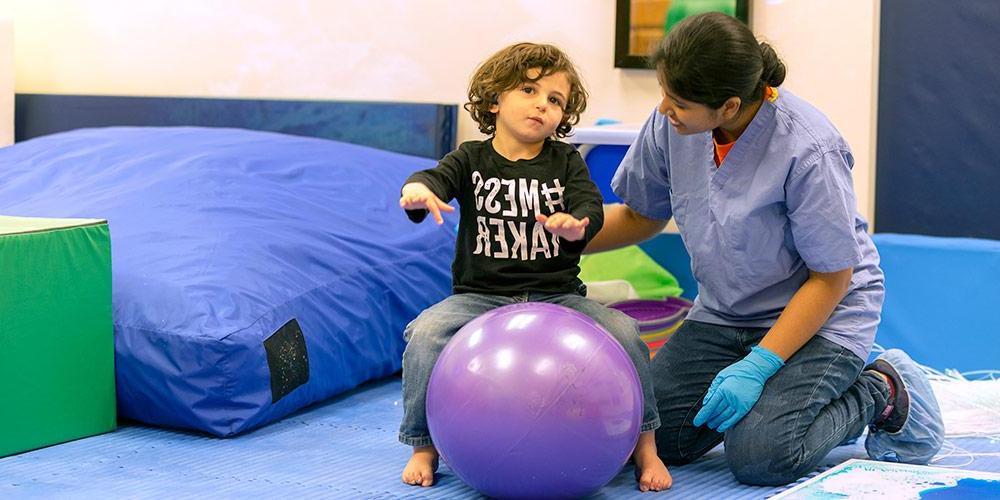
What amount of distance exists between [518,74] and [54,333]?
1005mm

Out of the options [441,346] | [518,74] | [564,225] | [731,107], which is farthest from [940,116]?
[441,346]

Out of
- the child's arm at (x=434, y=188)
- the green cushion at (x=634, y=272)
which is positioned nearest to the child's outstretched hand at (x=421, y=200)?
the child's arm at (x=434, y=188)

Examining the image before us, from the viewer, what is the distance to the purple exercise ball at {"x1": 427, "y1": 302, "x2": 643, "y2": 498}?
1.81 m

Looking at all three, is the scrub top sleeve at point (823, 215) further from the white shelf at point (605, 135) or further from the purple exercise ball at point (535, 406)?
the white shelf at point (605, 135)

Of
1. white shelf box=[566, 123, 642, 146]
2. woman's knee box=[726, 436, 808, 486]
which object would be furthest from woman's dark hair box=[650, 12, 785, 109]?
white shelf box=[566, 123, 642, 146]

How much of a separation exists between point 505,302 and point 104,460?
80 centimetres

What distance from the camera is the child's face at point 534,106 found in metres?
2.16

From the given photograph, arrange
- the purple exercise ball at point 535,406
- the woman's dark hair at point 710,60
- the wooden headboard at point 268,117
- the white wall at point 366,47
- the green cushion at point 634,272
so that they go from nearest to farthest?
the purple exercise ball at point 535,406 → the woman's dark hair at point 710,60 → the white wall at point 366,47 → the green cushion at point 634,272 → the wooden headboard at point 268,117

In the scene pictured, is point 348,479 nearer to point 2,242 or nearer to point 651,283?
point 2,242

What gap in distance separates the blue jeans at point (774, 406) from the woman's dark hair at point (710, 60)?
18.9 inches

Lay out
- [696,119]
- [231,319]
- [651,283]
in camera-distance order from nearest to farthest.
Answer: [696,119], [231,319], [651,283]

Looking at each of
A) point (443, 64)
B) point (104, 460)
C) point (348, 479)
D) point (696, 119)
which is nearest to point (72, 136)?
point (443, 64)

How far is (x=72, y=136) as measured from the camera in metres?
3.49

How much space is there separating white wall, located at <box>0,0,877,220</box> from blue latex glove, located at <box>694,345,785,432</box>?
1336mm
